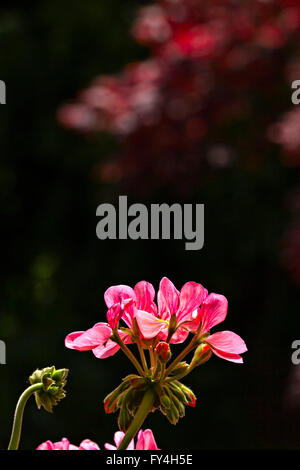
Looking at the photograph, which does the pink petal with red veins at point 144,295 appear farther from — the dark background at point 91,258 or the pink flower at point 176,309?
the dark background at point 91,258

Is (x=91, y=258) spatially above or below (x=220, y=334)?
above

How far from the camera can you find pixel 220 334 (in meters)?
0.31

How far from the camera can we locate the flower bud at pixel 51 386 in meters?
0.30

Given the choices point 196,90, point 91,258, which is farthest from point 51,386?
point 91,258

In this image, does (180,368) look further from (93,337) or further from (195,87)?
(195,87)

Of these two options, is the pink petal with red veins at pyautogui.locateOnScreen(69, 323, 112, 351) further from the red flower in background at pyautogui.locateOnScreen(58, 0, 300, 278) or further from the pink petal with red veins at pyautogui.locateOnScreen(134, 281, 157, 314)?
the red flower in background at pyautogui.locateOnScreen(58, 0, 300, 278)

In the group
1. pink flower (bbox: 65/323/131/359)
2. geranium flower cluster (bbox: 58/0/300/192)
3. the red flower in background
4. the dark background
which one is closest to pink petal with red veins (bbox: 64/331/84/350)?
pink flower (bbox: 65/323/131/359)

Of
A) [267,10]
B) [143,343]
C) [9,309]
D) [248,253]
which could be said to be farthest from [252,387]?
[143,343]

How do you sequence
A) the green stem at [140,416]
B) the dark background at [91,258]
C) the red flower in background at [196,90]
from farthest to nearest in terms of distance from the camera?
the dark background at [91,258] → the red flower in background at [196,90] → the green stem at [140,416]

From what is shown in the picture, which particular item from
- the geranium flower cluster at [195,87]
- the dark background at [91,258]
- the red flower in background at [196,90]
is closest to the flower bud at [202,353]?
the red flower in background at [196,90]

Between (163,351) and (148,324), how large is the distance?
13 mm

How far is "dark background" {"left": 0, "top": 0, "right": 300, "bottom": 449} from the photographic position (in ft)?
10.8

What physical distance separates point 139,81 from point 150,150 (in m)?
0.24

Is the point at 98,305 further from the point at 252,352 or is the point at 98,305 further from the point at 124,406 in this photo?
the point at 124,406
